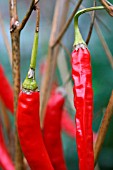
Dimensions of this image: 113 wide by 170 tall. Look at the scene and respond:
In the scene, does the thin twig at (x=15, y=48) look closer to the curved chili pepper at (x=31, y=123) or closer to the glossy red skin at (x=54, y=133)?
the curved chili pepper at (x=31, y=123)

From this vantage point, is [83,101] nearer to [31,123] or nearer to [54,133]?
[31,123]

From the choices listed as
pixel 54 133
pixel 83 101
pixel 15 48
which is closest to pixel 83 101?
pixel 83 101

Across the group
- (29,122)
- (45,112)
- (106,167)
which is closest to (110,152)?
(106,167)

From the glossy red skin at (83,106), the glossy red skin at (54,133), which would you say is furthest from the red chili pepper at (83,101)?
the glossy red skin at (54,133)

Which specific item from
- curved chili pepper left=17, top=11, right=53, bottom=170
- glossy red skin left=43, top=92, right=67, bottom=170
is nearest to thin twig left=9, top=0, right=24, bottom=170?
curved chili pepper left=17, top=11, right=53, bottom=170

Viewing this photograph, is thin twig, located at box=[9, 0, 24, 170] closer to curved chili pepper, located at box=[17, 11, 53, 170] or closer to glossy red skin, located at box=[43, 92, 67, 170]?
curved chili pepper, located at box=[17, 11, 53, 170]

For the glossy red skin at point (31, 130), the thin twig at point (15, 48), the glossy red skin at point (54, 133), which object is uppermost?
the thin twig at point (15, 48)
